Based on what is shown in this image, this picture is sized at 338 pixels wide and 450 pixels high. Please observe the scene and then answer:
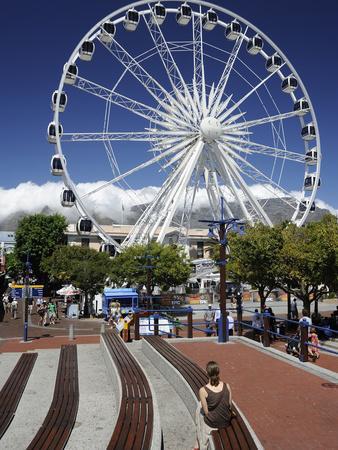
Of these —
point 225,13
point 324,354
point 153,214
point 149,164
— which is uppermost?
point 225,13

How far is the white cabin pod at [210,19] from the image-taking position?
3759 centimetres

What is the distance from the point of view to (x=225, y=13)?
38.6 meters

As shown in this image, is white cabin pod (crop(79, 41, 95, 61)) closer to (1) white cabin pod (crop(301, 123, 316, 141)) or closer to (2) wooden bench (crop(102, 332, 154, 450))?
(1) white cabin pod (crop(301, 123, 316, 141))

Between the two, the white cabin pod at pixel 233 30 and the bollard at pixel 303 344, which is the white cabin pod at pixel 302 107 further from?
the bollard at pixel 303 344

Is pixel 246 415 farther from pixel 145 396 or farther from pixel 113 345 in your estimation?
pixel 113 345

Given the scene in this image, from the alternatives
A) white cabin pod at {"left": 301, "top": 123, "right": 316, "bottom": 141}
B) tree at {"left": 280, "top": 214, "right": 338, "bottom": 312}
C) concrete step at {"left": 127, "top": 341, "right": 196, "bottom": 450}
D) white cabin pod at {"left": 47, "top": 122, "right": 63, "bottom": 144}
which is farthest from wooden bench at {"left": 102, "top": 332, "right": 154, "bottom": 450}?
white cabin pod at {"left": 301, "top": 123, "right": 316, "bottom": 141}

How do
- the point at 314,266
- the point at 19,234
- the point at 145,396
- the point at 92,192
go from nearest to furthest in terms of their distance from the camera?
the point at 145,396, the point at 314,266, the point at 92,192, the point at 19,234

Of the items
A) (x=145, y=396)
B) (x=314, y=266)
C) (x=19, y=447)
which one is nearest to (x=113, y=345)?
(x=145, y=396)

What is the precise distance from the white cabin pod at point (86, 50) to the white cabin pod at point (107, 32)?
1.18 metres

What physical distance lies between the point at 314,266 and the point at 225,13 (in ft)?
86.9

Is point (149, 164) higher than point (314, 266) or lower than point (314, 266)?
higher

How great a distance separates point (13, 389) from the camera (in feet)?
31.3

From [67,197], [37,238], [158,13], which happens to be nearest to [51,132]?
[67,197]

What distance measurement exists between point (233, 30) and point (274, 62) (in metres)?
4.37
